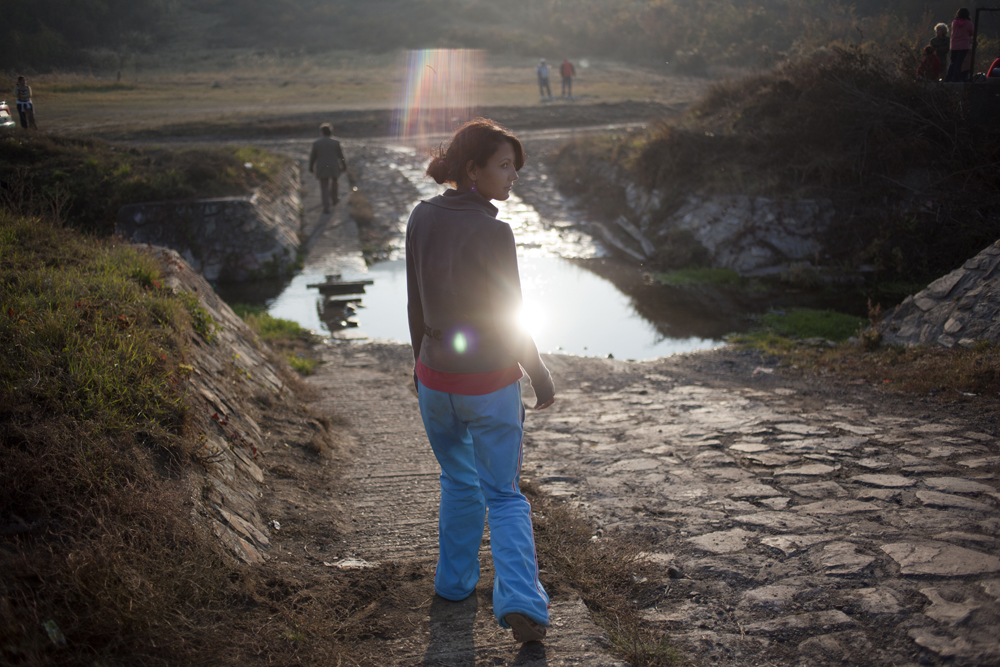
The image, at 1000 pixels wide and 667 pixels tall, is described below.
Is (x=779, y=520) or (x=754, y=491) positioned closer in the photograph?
(x=779, y=520)

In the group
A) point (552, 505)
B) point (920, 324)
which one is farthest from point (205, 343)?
point (920, 324)

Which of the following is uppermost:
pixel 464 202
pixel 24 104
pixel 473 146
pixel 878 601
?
pixel 24 104

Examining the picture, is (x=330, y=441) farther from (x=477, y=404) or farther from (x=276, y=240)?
(x=276, y=240)

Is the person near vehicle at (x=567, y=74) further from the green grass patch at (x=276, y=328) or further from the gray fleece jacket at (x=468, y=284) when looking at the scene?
the gray fleece jacket at (x=468, y=284)

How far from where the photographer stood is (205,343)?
5.07 meters

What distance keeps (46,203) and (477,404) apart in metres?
6.24

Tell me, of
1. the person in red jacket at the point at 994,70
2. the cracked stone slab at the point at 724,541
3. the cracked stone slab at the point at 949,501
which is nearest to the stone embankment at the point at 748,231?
the person in red jacket at the point at 994,70

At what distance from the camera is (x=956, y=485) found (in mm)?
3938

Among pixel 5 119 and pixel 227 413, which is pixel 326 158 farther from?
pixel 227 413

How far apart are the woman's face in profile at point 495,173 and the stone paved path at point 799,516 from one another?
2007 mm

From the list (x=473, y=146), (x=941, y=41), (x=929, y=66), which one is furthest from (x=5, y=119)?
(x=941, y=41)

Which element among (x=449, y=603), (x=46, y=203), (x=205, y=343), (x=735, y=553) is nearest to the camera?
(x=449, y=603)

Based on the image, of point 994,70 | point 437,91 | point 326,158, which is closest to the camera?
point 994,70

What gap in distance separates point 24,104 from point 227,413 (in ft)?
30.0
